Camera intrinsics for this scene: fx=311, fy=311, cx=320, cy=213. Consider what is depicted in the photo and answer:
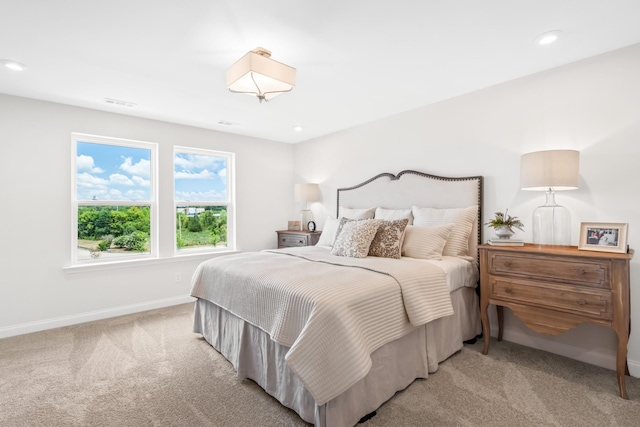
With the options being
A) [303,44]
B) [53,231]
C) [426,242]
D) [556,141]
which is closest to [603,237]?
[556,141]

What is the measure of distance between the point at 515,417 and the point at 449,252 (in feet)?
4.54

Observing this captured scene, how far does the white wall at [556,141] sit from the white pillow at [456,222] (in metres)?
0.22

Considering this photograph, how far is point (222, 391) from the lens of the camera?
2053mm

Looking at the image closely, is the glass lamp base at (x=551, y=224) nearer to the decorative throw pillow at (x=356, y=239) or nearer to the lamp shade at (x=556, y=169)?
the lamp shade at (x=556, y=169)

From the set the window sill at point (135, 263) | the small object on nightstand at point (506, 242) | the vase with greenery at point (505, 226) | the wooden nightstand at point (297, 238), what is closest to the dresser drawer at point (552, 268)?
the small object on nightstand at point (506, 242)

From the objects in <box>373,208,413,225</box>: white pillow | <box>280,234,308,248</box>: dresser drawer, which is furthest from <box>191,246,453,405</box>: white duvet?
<box>280,234,308,248</box>: dresser drawer

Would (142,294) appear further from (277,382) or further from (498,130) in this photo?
(498,130)

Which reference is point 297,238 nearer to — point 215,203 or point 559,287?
point 215,203

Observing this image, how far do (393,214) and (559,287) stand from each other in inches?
63.3

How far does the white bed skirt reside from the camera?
1685mm

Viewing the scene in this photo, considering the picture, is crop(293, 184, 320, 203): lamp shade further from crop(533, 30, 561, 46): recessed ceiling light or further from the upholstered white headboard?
crop(533, 30, 561, 46): recessed ceiling light

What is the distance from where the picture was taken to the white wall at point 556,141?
2264mm

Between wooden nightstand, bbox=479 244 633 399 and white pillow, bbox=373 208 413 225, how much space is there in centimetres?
91

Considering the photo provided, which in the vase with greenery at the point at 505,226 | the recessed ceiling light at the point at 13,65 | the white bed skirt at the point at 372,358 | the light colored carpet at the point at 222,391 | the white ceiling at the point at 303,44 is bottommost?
the light colored carpet at the point at 222,391
